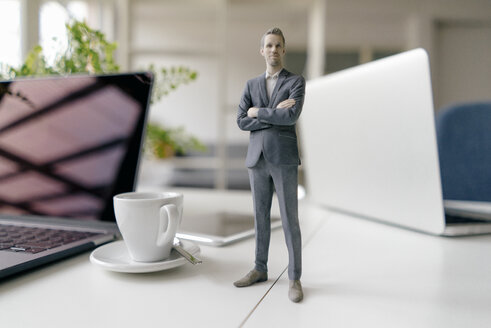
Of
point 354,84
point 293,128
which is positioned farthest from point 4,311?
point 354,84

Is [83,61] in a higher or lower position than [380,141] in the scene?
higher

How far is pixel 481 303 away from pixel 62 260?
524mm

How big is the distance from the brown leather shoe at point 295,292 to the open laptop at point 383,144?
0.35 metres

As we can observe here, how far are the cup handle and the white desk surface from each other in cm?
5

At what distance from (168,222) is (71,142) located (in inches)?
13.3

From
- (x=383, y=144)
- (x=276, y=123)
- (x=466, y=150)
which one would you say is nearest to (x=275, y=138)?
(x=276, y=123)

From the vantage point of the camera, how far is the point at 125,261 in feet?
1.47

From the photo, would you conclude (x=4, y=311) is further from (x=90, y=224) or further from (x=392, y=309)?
(x=392, y=309)

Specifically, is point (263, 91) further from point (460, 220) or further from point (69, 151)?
point (460, 220)

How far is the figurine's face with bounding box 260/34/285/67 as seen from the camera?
38 centimetres

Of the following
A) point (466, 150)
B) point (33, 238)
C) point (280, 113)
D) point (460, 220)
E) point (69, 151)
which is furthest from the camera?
point (466, 150)

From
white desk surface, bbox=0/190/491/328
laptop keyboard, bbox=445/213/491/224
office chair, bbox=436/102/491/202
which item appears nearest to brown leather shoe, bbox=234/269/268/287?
white desk surface, bbox=0/190/491/328

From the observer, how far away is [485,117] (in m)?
1.43

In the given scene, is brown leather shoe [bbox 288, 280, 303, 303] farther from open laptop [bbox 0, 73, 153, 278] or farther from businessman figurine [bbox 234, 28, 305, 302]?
open laptop [bbox 0, 73, 153, 278]
